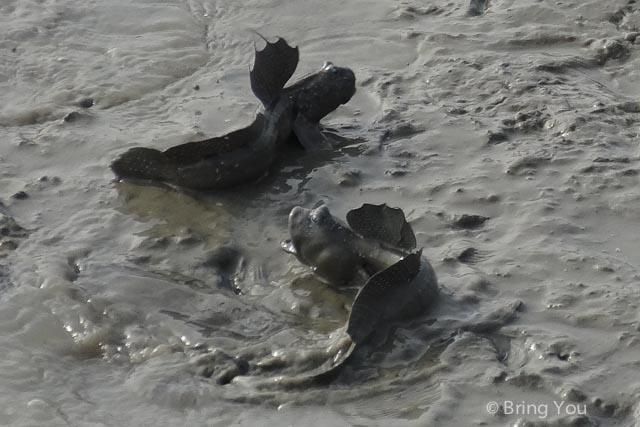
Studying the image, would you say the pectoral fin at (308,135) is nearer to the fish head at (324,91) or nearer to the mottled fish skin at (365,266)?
the fish head at (324,91)

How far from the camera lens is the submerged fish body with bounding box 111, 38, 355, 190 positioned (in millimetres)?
4219

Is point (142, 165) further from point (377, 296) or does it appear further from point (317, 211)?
point (377, 296)

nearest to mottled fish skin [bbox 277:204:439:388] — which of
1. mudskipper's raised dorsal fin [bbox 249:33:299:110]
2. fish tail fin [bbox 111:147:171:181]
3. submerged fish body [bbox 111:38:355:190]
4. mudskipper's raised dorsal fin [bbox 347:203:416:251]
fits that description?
mudskipper's raised dorsal fin [bbox 347:203:416:251]

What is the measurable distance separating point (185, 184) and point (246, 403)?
56.7 inches

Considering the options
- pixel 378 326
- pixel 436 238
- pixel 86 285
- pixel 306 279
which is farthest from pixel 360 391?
pixel 86 285

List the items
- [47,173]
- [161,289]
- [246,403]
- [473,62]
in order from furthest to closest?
[473,62], [47,173], [161,289], [246,403]

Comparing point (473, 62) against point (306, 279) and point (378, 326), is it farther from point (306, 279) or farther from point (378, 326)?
point (378, 326)

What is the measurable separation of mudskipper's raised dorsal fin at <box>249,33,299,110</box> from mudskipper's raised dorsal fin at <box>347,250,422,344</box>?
144 cm

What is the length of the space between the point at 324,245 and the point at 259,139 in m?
0.90

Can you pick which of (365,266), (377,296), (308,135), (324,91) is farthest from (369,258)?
(324,91)

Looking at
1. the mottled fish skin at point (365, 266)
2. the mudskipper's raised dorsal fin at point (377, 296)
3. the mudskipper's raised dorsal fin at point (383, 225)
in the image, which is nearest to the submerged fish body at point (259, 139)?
the mottled fish skin at point (365, 266)

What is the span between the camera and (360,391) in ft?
10.0

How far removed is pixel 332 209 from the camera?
4.08 m

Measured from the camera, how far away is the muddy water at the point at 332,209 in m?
3.06
